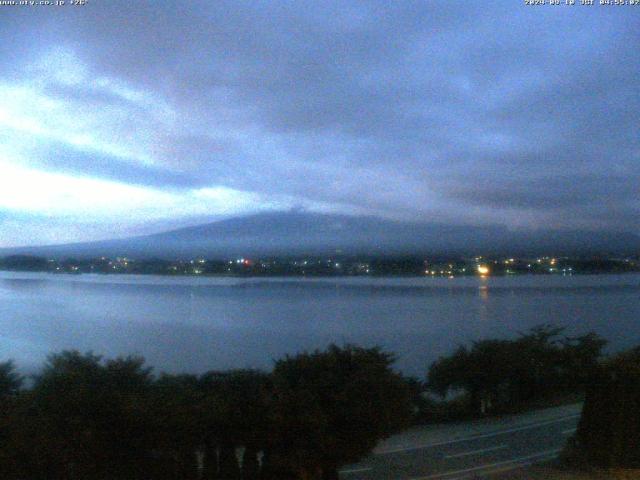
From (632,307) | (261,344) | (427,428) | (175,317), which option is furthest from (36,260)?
(632,307)

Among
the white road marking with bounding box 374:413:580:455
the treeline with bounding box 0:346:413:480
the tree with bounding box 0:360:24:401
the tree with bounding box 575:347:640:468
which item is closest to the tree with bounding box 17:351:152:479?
the treeline with bounding box 0:346:413:480

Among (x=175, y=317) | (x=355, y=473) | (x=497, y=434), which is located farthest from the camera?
(x=175, y=317)

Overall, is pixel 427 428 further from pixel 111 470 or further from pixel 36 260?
pixel 36 260

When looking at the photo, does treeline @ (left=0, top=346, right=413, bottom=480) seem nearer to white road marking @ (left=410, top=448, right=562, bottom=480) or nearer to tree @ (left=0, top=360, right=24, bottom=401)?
white road marking @ (left=410, top=448, right=562, bottom=480)

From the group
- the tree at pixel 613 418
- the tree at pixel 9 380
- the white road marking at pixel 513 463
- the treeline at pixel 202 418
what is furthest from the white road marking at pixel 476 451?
the tree at pixel 9 380

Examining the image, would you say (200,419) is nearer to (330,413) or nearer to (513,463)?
(330,413)

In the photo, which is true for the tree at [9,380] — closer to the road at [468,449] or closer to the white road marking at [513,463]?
the road at [468,449]

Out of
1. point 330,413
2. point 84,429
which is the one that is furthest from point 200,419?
point 330,413
